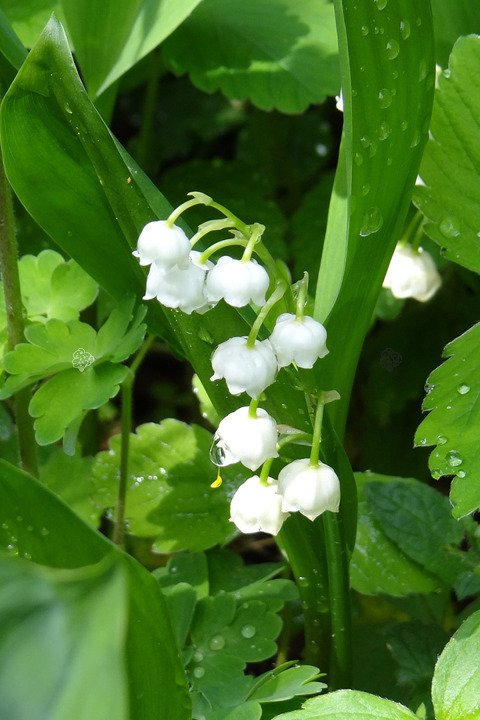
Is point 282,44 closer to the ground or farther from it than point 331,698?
farther from it

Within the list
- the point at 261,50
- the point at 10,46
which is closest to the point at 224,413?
the point at 10,46

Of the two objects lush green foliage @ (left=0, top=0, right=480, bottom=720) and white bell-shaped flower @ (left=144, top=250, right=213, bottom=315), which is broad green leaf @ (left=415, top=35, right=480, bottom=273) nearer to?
lush green foliage @ (left=0, top=0, right=480, bottom=720)

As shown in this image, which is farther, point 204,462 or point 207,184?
point 207,184

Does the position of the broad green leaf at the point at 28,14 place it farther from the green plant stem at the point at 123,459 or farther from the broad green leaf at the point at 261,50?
the green plant stem at the point at 123,459

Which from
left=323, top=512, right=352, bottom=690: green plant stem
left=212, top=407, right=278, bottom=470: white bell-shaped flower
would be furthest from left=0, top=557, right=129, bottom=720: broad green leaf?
left=323, top=512, right=352, bottom=690: green plant stem

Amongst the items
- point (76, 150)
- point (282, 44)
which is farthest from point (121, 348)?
point (282, 44)

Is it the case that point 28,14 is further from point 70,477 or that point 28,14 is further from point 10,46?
point 70,477

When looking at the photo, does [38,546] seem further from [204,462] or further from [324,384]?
[204,462]
